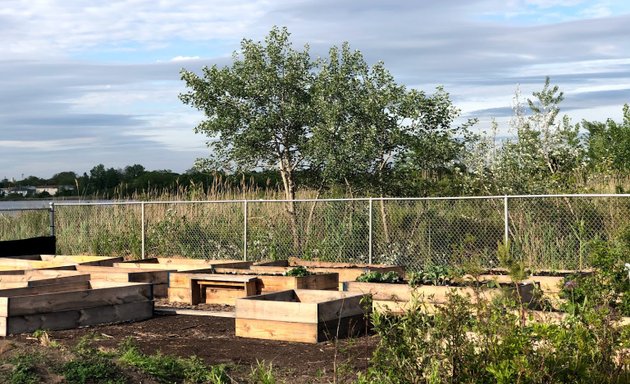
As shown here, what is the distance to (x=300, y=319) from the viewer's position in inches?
356

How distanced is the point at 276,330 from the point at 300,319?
1.16 feet

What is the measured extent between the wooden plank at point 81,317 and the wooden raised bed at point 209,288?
1.28 meters

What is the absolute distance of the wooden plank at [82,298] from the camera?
383 inches

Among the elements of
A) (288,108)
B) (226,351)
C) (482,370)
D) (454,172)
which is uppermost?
(288,108)

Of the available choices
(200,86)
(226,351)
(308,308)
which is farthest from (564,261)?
(200,86)

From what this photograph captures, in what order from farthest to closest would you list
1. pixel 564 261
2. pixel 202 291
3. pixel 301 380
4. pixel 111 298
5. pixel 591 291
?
pixel 564 261 → pixel 202 291 → pixel 111 298 → pixel 591 291 → pixel 301 380

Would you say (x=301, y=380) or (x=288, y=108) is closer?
(x=301, y=380)

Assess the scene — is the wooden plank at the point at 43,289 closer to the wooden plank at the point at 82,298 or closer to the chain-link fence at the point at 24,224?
the wooden plank at the point at 82,298

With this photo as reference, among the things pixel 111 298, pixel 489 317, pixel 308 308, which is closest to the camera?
pixel 489 317

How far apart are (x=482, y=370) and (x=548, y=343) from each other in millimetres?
509

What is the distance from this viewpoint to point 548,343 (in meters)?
5.25

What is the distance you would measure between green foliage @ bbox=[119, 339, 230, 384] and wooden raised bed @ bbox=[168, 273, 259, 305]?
4272 millimetres

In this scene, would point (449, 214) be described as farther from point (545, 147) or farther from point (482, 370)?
point (482, 370)

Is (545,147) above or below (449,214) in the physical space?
above
